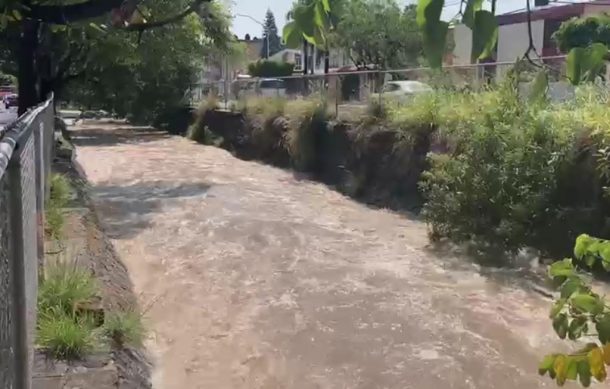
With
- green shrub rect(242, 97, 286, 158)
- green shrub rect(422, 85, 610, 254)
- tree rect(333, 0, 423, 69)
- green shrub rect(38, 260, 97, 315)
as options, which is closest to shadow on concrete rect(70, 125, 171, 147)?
green shrub rect(242, 97, 286, 158)

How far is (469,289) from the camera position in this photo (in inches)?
340

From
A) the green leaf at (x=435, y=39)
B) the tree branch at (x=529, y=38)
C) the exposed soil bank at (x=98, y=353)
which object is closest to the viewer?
the green leaf at (x=435, y=39)

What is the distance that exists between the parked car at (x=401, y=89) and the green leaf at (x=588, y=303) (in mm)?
13573

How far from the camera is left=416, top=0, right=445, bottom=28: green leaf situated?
1040 mm

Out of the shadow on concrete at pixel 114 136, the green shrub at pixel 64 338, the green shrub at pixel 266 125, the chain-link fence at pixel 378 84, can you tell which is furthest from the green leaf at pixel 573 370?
the shadow on concrete at pixel 114 136

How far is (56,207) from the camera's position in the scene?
8234 mm

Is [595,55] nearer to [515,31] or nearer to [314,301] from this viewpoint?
[515,31]

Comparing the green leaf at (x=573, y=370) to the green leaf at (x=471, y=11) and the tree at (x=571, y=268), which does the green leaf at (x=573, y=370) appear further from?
the green leaf at (x=471, y=11)

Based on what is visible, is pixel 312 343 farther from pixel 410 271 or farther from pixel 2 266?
pixel 2 266

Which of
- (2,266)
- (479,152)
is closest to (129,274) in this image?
(479,152)

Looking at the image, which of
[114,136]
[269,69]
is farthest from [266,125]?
[269,69]

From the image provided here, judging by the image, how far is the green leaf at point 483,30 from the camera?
106 centimetres

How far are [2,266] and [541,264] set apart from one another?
7.92 metres

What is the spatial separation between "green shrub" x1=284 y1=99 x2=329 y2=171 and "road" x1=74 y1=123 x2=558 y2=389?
155 inches
